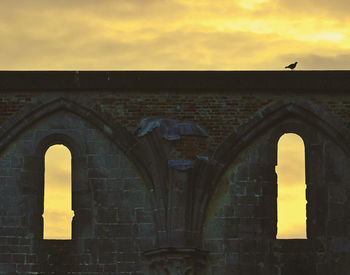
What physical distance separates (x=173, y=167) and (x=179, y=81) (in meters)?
2.05

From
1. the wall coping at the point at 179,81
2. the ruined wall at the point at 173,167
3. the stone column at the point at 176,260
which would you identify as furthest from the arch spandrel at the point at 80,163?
the stone column at the point at 176,260

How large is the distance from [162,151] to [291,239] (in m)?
3.33

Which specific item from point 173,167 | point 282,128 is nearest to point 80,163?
point 173,167

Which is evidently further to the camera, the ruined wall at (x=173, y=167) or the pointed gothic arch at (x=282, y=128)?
the pointed gothic arch at (x=282, y=128)

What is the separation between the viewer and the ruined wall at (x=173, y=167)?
120 feet

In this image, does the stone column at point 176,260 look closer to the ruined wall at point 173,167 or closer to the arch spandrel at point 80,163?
the ruined wall at point 173,167

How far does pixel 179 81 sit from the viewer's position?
122 feet

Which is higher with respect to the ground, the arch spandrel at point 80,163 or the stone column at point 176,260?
the arch spandrel at point 80,163

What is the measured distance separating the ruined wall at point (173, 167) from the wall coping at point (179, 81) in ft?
0.07

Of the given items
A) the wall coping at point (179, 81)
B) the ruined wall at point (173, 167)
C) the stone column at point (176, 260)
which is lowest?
the stone column at point (176, 260)

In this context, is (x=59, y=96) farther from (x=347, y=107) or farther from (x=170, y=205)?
(x=347, y=107)

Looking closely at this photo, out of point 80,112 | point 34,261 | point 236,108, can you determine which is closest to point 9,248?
point 34,261

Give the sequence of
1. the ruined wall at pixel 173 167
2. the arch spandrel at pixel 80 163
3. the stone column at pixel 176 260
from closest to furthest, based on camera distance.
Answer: the stone column at pixel 176 260 → the ruined wall at pixel 173 167 → the arch spandrel at pixel 80 163

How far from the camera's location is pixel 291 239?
37.0 m
